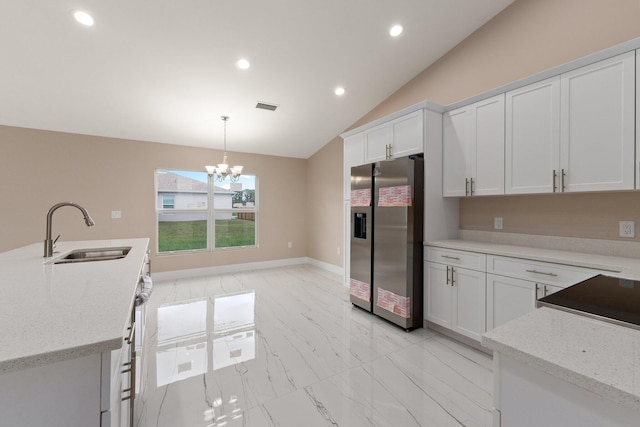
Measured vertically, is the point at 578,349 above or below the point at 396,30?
below

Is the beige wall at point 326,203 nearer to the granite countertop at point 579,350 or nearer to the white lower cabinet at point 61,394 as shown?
the granite countertop at point 579,350

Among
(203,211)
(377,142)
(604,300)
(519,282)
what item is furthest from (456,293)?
(203,211)

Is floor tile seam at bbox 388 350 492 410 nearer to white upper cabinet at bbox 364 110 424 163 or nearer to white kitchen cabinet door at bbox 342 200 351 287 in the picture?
white kitchen cabinet door at bbox 342 200 351 287

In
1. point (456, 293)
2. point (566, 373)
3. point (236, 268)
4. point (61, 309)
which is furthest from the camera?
point (236, 268)

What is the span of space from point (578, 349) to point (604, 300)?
56 centimetres

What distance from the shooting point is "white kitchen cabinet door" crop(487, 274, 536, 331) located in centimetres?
210

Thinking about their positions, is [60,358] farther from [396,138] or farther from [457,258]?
[396,138]

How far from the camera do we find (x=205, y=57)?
9.80 ft

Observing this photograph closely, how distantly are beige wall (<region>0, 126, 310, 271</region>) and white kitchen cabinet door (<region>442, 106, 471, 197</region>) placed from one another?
3715 millimetres

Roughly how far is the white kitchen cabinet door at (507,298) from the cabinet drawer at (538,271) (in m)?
0.05

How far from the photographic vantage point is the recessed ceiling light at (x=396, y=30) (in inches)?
112

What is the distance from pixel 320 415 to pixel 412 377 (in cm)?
78

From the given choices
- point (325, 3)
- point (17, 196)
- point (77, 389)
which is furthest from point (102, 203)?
point (77, 389)

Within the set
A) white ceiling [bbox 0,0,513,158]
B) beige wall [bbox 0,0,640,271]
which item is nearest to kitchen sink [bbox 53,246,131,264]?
white ceiling [bbox 0,0,513,158]
